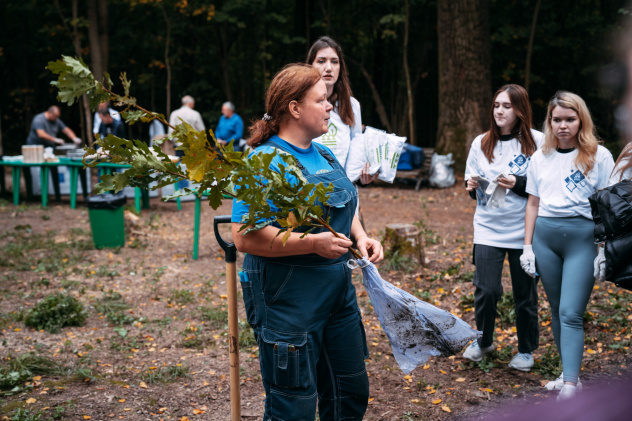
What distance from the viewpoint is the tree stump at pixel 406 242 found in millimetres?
7535

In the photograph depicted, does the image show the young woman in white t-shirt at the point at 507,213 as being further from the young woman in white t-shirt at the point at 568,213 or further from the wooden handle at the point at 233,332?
the wooden handle at the point at 233,332

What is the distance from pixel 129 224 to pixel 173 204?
12.3 ft

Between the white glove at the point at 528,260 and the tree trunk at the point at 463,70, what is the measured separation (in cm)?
1030

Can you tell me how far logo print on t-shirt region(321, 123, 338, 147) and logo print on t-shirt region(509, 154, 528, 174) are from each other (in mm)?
1362

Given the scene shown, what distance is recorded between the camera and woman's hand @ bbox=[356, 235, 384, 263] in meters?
2.99

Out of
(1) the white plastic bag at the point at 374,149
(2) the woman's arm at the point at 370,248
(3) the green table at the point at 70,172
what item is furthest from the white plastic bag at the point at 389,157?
(3) the green table at the point at 70,172

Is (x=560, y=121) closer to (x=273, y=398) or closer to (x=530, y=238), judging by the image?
(x=530, y=238)

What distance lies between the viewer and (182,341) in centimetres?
555

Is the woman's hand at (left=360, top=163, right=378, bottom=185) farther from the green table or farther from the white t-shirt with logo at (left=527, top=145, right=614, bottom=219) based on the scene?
the green table

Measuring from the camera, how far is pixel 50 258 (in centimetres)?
852

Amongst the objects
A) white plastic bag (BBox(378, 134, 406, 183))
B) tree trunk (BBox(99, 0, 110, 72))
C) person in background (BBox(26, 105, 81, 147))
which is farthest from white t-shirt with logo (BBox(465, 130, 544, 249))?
tree trunk (BBox(99, 0, 110, 72))

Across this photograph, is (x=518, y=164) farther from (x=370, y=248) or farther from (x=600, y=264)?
(x=370, y=248)

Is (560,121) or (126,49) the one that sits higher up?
(126,49)

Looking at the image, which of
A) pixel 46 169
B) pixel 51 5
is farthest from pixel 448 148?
pixel 51 5
